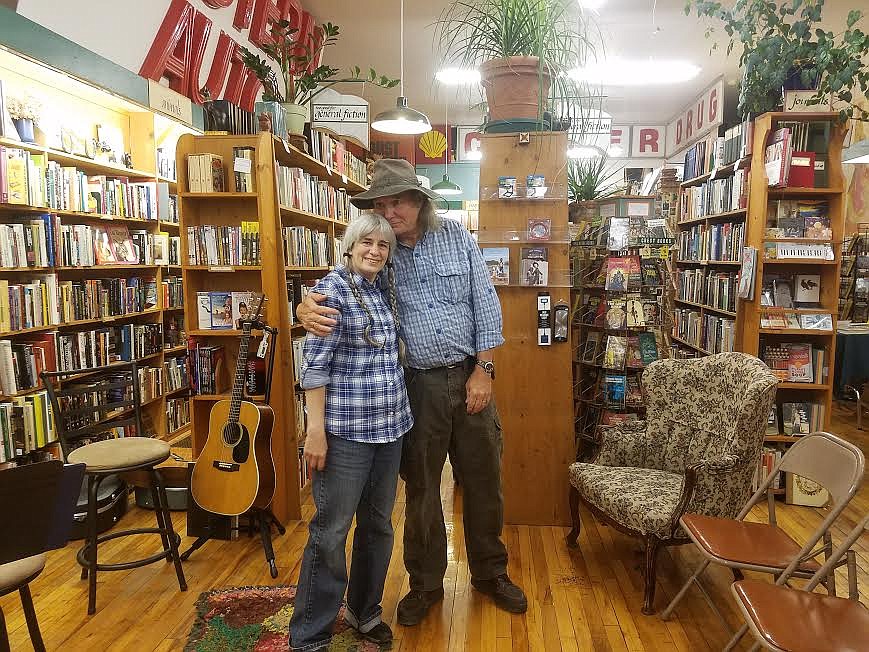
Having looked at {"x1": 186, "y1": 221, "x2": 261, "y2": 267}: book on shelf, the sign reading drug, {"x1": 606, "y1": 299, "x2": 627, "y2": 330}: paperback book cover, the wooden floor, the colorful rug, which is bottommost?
the wooden floor

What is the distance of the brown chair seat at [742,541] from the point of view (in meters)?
2.11

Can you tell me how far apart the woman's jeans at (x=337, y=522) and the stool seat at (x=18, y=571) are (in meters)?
0.80

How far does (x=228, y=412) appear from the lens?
2984 mm

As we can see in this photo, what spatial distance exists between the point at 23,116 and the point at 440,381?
3089 millimetres

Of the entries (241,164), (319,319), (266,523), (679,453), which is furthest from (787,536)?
(241,164)

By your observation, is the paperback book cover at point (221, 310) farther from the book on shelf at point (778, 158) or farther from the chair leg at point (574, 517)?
the book on shelf at point (778, 158)

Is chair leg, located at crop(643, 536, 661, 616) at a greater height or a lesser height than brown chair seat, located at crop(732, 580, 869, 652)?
lesser

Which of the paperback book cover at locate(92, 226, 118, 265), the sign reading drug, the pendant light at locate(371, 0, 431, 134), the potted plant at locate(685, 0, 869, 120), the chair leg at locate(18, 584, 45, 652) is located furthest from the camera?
the pendant light at locate(371, 0, 431, 134)

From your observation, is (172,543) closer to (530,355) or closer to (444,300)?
(444,300)

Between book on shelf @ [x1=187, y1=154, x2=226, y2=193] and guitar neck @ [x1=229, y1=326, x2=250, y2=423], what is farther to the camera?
book on shelf @ [x1=187, y1=154, x2=226, y2=193]

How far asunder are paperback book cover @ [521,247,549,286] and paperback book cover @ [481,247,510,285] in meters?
0.09

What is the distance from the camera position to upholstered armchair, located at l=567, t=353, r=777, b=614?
2592mm

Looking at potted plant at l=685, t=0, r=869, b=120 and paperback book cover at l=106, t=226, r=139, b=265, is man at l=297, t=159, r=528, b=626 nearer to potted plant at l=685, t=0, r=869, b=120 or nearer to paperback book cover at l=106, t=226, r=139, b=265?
potted plant at l=685, t=0, r=869, b=120

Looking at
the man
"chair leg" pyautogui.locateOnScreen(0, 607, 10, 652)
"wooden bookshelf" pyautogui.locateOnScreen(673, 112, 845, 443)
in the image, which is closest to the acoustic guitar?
the man
